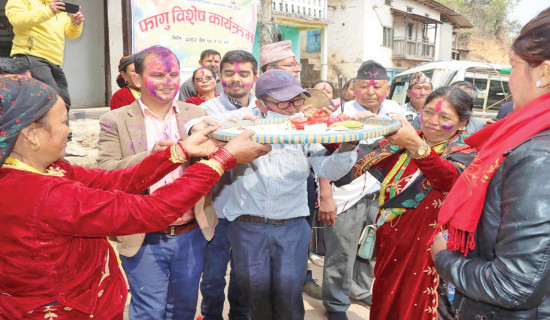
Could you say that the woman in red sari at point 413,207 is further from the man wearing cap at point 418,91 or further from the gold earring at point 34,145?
the man wearing cap at point 418,91

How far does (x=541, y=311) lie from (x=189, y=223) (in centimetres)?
198

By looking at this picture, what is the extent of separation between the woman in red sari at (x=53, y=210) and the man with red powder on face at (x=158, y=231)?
0.67 metres

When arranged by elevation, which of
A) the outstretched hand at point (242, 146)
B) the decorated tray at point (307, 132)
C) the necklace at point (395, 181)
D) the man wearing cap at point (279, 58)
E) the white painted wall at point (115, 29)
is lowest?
the necklace at point (395, 181)

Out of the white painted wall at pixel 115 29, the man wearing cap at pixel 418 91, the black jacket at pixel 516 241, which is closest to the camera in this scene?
the black jacket at pixel 516 241

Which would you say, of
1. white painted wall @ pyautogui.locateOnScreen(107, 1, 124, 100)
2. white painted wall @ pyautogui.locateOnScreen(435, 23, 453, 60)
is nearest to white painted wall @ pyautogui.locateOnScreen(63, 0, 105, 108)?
white painted wall @ pyautogui.locateOnScreen(107, 1, 124, 100)

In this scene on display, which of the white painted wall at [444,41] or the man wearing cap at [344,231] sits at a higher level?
the white painted wall at [444,41]

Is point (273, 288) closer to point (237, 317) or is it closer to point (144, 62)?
point (237, 317)

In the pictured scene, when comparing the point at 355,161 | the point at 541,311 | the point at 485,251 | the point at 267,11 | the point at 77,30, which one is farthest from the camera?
the point at 267,11

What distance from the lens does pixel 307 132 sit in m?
1.86

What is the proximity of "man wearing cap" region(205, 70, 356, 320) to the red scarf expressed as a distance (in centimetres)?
102

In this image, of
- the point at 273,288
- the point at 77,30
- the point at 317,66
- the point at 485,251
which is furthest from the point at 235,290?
the point at 317,66

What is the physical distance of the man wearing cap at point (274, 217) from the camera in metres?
2.51

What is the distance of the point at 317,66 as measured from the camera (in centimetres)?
1964

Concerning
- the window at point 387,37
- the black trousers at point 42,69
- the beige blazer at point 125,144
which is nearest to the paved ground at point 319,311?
the beige blazer at point 125,144
